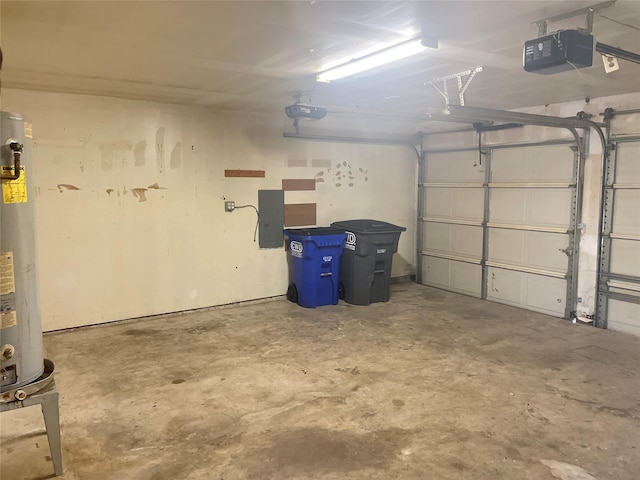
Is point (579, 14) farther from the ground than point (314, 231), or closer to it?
farther from the ground

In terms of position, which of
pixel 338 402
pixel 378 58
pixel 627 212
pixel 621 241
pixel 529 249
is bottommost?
pixel 338 402

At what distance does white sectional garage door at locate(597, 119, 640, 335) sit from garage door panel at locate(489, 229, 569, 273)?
0.47 meters

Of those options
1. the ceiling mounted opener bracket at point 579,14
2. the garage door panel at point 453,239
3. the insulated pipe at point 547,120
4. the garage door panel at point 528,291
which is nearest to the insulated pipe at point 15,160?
the ceiling mounted opener bracket at point 579,14

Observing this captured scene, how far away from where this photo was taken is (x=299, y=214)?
627 cm

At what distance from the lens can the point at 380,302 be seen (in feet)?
A: 19.9

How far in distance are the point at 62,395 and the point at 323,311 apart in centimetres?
293

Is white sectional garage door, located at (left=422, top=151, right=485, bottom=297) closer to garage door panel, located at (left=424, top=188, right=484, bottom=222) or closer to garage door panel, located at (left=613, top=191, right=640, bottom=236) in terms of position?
garage door panel, located at (left=424, top=188, right=484, bottom=222)

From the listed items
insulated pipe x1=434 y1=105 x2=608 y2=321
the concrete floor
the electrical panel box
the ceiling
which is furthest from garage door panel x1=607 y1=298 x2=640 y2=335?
the electrical panel box

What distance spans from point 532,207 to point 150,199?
438cm

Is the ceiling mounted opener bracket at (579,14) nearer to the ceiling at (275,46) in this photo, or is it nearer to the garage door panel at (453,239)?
the ceiling at (275,46)

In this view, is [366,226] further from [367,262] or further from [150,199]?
[150,199]

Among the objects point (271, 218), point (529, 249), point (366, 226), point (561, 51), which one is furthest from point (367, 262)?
point (561, 51)

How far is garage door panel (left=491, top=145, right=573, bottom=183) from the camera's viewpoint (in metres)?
5.32

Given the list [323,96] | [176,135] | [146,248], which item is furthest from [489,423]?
[176,135]
